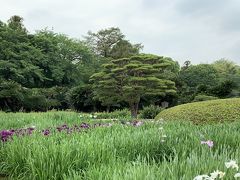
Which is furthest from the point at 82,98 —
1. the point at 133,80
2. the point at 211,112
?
the point at 211,112

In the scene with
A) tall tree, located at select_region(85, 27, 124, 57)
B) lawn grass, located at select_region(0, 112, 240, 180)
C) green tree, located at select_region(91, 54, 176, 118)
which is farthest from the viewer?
tall tree, located at select_region(85, 27, 124, 57)

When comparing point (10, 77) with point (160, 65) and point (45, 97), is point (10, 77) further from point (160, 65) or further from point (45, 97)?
point (160, 65)

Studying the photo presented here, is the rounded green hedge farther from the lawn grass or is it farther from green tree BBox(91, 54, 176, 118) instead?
green tree BBox(91, 54, 176, 118)

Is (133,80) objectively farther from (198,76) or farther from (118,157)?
(198,76)

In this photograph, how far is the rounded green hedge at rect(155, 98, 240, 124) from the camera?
347 inches

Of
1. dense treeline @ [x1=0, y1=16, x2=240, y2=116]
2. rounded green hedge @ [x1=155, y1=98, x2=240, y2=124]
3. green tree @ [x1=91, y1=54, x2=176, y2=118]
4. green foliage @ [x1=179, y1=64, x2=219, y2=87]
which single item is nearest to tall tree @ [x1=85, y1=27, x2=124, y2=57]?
dense treeline @ [x1=0, y1=16, x2=240, y2=116]

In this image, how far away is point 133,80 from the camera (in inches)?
620

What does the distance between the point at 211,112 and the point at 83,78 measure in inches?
882

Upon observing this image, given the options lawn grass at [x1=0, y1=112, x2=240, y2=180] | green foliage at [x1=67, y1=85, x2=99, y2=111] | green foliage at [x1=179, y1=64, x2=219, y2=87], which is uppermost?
green foliage at [x1=179, y1=64, x2=219, y2=87]

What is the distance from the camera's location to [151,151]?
3.94 meters

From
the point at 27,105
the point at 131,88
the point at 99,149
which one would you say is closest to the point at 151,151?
the point at 99,149

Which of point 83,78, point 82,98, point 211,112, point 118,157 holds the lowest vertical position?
point 118,157

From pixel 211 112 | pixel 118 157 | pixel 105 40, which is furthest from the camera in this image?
pixel 105 40

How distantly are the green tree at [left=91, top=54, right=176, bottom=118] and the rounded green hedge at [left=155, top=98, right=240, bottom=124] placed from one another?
19.9 feet
